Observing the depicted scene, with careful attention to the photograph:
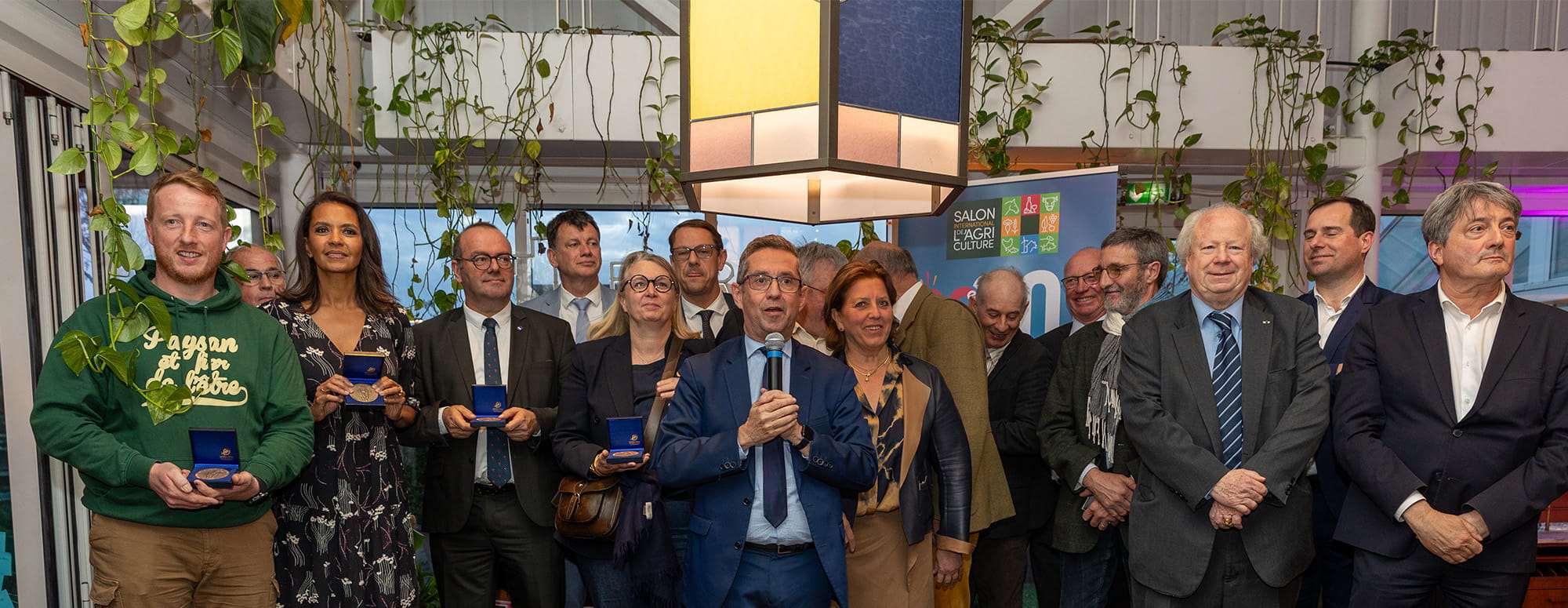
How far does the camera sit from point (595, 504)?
2824mm

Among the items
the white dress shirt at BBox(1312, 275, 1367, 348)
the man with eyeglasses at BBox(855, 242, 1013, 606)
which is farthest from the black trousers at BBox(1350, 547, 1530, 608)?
the man with eyeglasses at BBox(855, 242, 1013, 606)

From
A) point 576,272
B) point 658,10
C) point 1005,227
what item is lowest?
point 576,272

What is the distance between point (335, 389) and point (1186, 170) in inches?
224

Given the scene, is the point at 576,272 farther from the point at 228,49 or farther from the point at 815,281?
the point at 228,49

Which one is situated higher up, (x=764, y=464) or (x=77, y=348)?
(x=77, y=348)

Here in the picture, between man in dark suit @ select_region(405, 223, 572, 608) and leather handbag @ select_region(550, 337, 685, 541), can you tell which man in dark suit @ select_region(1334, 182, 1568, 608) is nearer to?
leather handbag @ select_region(550, 337, 685, 541)

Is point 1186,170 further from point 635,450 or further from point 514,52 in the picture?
point 635,450

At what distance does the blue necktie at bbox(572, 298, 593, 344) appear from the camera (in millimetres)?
3854

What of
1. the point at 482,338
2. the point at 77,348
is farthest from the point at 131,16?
the point at 482,338

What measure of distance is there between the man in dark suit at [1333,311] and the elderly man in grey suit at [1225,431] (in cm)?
41

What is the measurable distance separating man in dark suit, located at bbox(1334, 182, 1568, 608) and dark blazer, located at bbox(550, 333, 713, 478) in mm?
2051

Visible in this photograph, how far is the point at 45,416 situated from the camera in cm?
220

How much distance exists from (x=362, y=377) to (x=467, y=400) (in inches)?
22.3

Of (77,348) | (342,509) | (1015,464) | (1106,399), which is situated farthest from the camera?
(1015,464)
